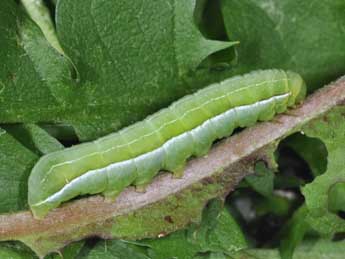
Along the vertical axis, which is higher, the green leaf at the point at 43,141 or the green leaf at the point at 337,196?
the green leaf at the point at 43,141

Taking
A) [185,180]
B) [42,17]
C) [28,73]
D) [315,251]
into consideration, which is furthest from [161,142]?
[315,251]

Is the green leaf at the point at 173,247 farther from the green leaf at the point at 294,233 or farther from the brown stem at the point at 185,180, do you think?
the green leaf at the point at 294,233

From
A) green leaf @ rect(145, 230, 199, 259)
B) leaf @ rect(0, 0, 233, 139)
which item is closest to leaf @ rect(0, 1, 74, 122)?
leaf @ rect(0, 0, 233, 139)

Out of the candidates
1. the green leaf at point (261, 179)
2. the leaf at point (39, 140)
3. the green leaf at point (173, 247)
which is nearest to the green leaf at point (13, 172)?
the leaf at point (39, 140)

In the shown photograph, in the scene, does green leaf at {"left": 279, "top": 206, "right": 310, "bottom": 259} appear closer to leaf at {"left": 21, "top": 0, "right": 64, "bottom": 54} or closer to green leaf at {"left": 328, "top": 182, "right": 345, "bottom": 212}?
green leaf at {"left": 328, "top": 182, "right": 345, "bottom": 212}

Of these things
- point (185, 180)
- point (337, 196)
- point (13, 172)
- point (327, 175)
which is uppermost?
point (13, 172)

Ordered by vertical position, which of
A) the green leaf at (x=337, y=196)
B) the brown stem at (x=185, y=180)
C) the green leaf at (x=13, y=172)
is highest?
the green leaf at (x=13, y=172)

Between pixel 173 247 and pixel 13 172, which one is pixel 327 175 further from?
pixel 13 172
